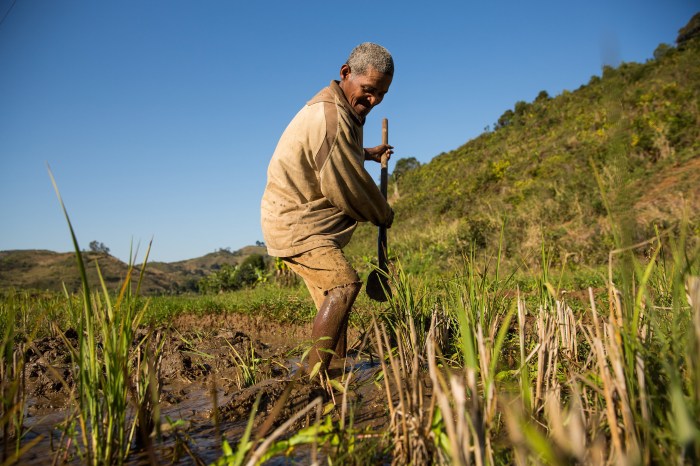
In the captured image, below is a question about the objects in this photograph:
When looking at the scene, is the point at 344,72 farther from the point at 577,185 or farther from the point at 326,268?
the point at 577,185

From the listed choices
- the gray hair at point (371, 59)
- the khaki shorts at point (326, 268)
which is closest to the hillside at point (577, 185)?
the khaki shorts at point (326, 268)

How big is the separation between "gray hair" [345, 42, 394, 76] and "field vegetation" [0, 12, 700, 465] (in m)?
1.13

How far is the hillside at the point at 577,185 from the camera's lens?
9.09 metres

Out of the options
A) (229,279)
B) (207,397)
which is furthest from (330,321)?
(229,279)

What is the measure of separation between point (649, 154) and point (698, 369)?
49.1 feet

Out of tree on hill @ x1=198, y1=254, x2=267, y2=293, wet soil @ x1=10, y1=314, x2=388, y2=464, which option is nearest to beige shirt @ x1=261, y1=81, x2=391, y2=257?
wet soil @ x1=10, y1=314, x2=388, y2=464

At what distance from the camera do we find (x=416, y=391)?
1581 millimetres

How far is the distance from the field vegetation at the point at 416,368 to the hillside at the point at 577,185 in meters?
0.16

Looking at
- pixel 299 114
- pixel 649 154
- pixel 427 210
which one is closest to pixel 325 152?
pixel 299 114

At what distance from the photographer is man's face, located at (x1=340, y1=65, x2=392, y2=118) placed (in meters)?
2.72

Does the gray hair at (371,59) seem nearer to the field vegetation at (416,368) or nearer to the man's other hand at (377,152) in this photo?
the man's other hand at (377,152)

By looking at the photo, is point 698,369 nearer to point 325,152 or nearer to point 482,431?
point 482,431

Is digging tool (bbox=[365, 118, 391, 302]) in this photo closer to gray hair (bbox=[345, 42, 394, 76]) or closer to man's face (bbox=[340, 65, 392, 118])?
man's face (bbox=[340, 65, 392, 118])

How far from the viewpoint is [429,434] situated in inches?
54.1
